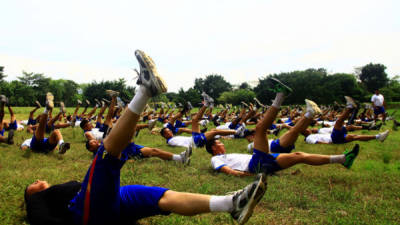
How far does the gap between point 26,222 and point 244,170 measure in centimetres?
402

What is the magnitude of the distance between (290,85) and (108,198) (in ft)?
201

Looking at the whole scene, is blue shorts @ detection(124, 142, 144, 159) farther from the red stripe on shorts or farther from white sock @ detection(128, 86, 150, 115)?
white sock @ detection(128, 86, 150, 115)

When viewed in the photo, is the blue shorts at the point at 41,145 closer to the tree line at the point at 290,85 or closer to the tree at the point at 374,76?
the tree line at the point at 290,85

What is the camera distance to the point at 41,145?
7.62 m

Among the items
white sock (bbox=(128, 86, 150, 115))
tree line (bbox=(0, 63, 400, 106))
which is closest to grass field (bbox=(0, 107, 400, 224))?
white sock (bbox=(128, 86, 150, 115))

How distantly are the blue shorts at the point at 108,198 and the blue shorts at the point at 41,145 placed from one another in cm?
600

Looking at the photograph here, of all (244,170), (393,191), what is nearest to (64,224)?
(244,170)

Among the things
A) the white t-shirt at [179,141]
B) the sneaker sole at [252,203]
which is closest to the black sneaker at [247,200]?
the sneaker sole at [252,203]

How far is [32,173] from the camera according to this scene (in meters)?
5.51

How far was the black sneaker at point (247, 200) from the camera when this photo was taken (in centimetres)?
226

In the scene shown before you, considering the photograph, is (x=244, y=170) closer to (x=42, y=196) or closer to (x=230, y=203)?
(x=230, y=203)

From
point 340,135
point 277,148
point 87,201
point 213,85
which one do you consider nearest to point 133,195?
point 87,201

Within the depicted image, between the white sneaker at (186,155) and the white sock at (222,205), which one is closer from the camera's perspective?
the white sock at (222,205)

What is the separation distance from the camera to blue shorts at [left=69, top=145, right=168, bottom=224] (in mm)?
2426
